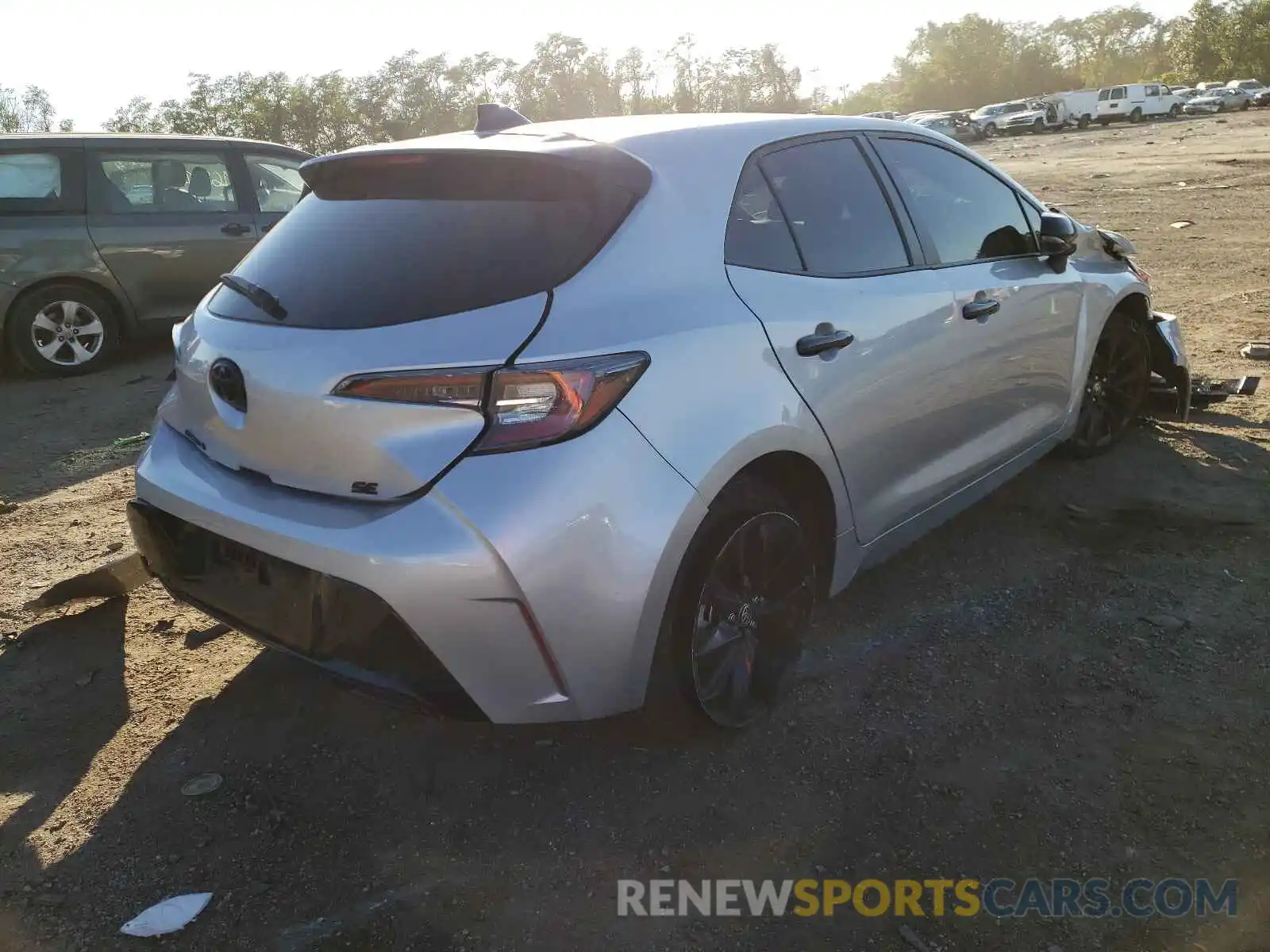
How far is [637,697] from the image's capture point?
238 centimetres

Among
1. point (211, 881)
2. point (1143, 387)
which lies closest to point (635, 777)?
point (211, 881)

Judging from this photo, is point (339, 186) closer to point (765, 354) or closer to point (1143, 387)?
point (765, 354)

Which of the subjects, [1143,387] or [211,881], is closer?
[211,881]

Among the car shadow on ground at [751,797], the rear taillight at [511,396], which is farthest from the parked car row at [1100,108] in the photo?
the rear taillight at [511,396]

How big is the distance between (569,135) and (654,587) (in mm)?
1243

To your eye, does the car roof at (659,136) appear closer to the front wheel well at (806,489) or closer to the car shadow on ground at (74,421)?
the front wheel well at (806,489)

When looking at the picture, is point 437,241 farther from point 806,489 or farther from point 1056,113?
point 1056,113

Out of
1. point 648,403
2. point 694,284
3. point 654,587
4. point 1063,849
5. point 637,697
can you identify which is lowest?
point 1063,849

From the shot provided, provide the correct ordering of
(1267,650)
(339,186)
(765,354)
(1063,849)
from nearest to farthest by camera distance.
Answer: (1063,849), (765,354), (339,186), (1267,650)

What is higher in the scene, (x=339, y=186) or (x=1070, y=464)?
(x=339, y=186)

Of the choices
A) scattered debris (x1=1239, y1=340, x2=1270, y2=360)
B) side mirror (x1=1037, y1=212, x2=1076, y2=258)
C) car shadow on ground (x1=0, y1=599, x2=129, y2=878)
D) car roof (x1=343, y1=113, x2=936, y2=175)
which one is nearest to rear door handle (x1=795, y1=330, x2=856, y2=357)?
car roof (x1=343, y1=113, x2=936, y2=175)

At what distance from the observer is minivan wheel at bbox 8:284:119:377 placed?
24.2ft

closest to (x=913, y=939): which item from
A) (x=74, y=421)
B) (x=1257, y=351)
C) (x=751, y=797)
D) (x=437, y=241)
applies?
(x=751, y=797)

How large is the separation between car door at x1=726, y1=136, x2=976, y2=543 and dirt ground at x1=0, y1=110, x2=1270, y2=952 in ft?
1.95
